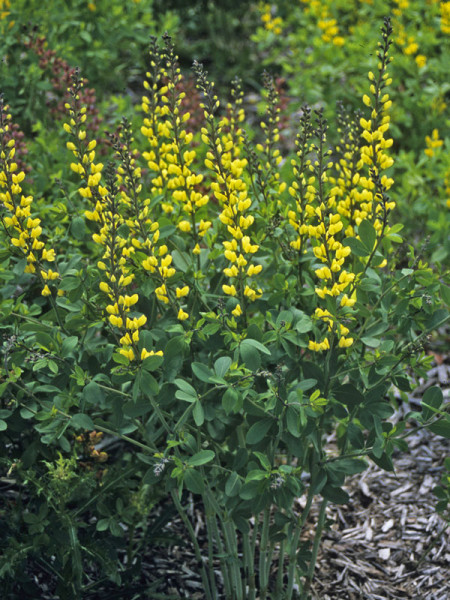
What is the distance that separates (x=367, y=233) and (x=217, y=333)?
0.57m

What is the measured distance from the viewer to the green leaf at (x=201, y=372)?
6.98ft

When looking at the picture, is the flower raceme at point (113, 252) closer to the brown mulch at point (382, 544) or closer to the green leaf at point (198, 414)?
the green leaf at point (198, 414)

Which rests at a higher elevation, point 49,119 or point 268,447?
point 49,119

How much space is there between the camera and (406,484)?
11.5 ft

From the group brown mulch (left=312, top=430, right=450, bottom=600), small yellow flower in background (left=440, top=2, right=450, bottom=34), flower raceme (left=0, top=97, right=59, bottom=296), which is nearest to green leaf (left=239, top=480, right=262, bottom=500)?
flower raceme (left=0, top=97, right=59, bottom=296)

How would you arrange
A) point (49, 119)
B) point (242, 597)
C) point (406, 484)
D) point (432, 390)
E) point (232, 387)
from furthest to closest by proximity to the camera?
point (49, 119) → point (406, 484) → point (242, 597) → point (432, 390) → point (232, 387)

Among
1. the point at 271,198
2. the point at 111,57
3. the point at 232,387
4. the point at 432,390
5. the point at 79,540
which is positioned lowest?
the point at 79,540

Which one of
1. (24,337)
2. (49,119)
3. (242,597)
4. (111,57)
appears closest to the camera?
(24,337)

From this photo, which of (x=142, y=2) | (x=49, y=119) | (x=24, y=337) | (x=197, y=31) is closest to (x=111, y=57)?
(x=142, y=2)

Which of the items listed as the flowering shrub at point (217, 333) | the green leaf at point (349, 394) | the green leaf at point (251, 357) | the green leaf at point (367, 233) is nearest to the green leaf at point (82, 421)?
the flowering shrub at point (217, 333)

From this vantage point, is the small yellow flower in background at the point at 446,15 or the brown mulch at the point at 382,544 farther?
A: the small yellow flower in background at the point at 446,15

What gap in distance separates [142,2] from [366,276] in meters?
3.50

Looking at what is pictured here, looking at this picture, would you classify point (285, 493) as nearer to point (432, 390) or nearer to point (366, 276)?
point (432, 390)

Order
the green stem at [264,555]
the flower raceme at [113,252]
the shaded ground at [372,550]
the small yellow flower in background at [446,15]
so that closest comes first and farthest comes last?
the flower raceme at [113,252] → the green stem at [264,555] → the shaded ground at [372,550] → the small yellow flower in background at [446,15]
